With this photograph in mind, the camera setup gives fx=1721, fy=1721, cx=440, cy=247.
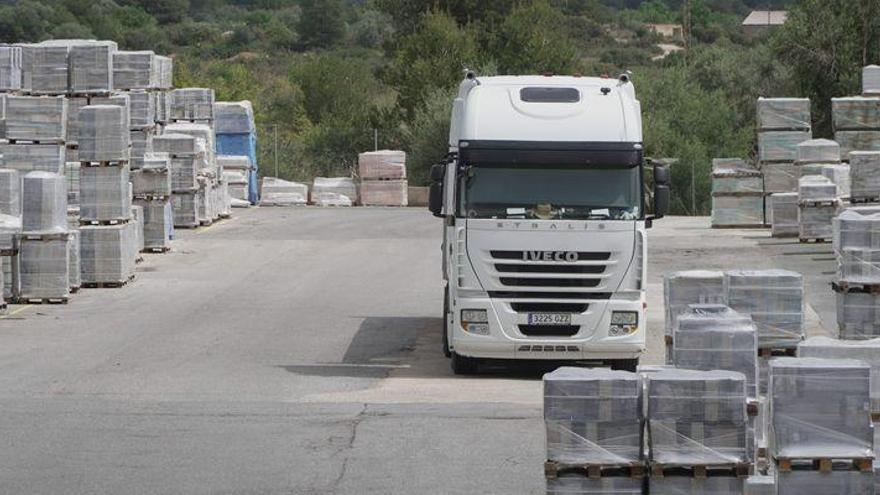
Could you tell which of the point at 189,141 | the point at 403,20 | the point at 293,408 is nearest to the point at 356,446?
the point at 293,408

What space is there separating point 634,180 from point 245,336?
23.2 ft

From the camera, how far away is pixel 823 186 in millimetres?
39969

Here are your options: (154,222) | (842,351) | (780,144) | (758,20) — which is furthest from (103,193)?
(758,20)

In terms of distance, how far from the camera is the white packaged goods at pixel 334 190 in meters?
55.4

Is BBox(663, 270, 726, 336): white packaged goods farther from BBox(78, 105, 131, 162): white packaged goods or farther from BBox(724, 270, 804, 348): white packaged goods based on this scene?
BBox(78, 105, 131, 162): white packaged goods

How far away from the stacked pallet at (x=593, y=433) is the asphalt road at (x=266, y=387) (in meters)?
2.05

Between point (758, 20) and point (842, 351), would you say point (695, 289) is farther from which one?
point (758, 20)

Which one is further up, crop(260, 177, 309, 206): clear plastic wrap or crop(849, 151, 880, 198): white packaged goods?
crop(849, 151, 880, 198): white packaged goods

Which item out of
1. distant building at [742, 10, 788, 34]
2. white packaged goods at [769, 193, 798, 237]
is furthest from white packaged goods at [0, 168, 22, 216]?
distant building at [742, 10, 788, 34]

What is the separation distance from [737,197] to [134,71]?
16.9 m

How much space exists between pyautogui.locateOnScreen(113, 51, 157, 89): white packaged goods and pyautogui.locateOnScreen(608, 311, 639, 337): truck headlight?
819 inches

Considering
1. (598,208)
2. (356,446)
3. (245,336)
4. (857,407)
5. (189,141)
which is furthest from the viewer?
(189,141)

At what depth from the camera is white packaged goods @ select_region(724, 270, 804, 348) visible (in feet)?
58.3

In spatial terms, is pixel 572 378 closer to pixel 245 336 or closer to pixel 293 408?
pixel 293 408
